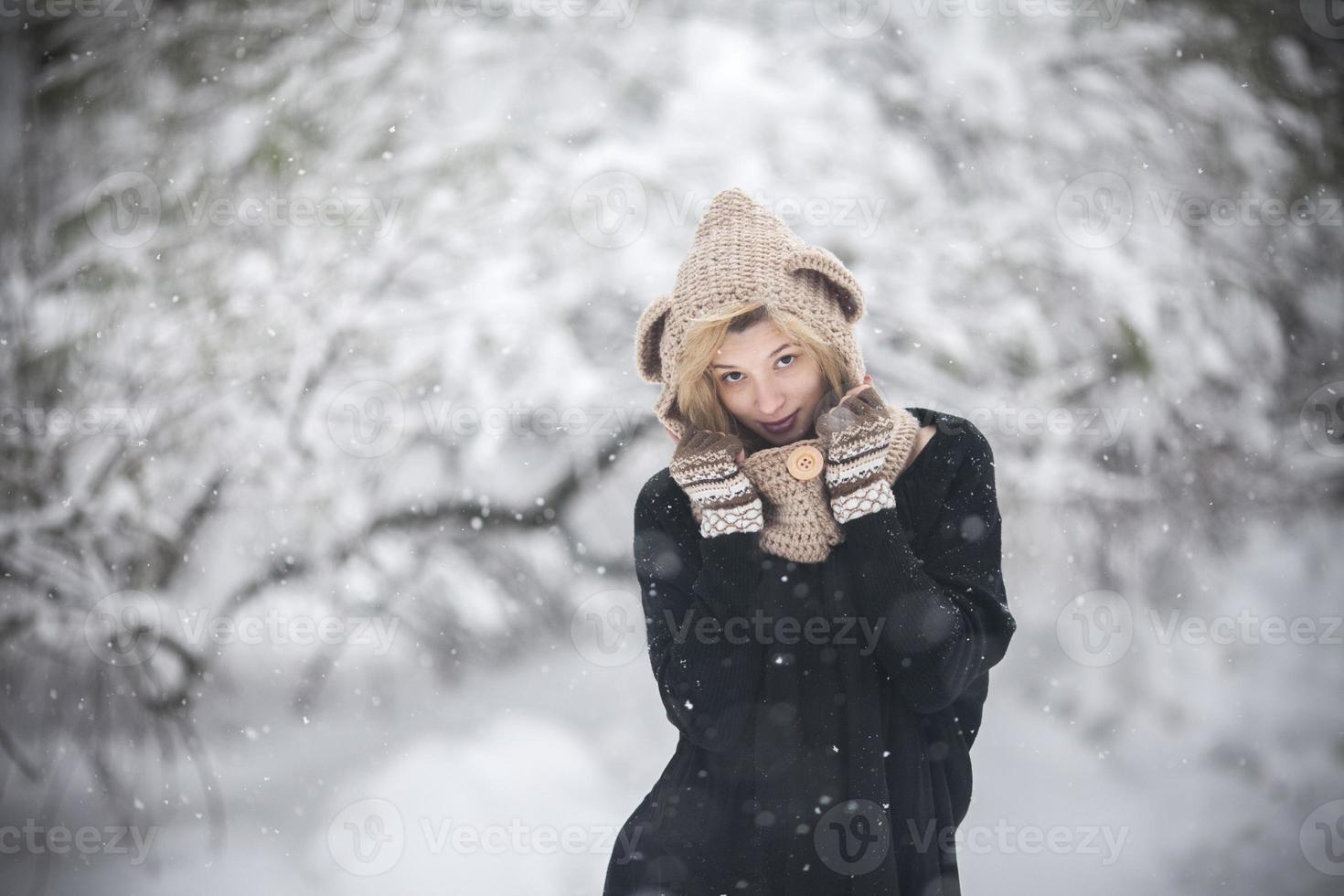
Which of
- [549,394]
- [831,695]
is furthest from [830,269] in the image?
[549,394]

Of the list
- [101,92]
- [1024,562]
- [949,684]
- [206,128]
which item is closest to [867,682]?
[949,684]

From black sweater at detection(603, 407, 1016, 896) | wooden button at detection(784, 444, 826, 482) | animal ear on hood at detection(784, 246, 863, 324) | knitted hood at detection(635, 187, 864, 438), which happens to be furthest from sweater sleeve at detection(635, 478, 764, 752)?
animal ear on hood at detection(784, 246, 863, 324)

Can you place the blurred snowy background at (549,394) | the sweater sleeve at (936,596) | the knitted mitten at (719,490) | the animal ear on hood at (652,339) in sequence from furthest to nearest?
the blurred snowy background at (549,394) < the animal ear on hood at (652,339) < the knitted mitten at (719,490) < the sweater sleeve at (936,596)

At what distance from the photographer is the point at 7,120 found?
306 cm

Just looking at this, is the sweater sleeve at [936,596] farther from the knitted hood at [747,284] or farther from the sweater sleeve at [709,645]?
the knitted hood at [747,284]

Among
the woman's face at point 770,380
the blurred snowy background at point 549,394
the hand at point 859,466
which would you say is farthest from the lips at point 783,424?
the blurred snowy background at point 549,394

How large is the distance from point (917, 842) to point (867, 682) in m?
0.23

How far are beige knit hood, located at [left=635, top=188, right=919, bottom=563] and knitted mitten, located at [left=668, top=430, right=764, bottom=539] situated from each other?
0.13 feet

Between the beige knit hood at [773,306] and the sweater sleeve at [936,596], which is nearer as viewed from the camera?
the sweater sleeve at [936,596]

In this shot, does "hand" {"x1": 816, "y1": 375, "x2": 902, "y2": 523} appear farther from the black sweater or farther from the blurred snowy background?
the blurred snowy background

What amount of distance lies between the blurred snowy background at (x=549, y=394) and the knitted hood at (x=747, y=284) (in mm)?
1379

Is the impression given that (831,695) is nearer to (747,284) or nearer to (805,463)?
(805,463)

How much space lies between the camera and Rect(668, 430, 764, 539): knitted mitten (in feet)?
4.40

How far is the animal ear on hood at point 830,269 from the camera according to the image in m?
1.40
